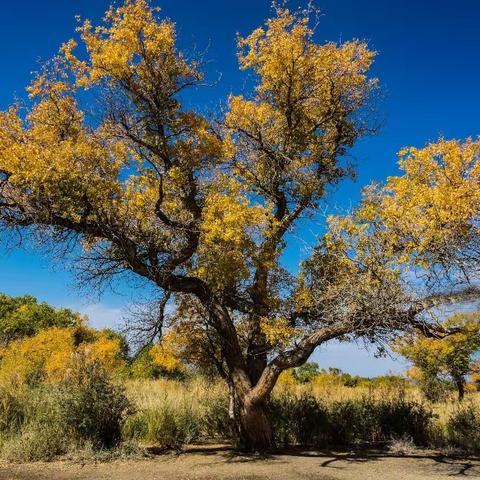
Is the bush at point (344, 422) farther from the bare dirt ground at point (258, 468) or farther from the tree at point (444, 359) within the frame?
the tree at point (444, 359)

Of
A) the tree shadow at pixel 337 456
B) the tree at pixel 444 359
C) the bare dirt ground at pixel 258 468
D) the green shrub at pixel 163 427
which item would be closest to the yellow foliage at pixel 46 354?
the green shrub at pixel 163 427

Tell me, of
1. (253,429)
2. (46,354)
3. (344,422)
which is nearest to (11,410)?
(253,429)

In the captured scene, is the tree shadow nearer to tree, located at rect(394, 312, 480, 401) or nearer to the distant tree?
tree, located at rect(394, 312, 480, 401)

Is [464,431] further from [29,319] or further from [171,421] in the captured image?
[29,319]

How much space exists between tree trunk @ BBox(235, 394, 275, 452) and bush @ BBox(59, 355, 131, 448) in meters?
2.36

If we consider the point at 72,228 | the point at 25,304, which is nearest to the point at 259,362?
the point at 72,228

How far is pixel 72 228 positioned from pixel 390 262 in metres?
6.04

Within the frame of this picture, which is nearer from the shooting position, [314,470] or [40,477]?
[40,477]

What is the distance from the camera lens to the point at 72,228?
10.2m

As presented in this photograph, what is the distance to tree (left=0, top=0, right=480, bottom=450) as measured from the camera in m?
9.56

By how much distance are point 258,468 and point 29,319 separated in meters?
28.1

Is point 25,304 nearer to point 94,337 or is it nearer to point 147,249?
point 94,337

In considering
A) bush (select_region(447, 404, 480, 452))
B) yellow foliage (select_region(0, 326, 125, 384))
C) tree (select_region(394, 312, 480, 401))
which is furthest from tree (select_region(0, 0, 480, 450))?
tree (select_region(394, 312, 480, 401))

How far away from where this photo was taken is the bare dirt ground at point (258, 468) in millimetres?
8469
